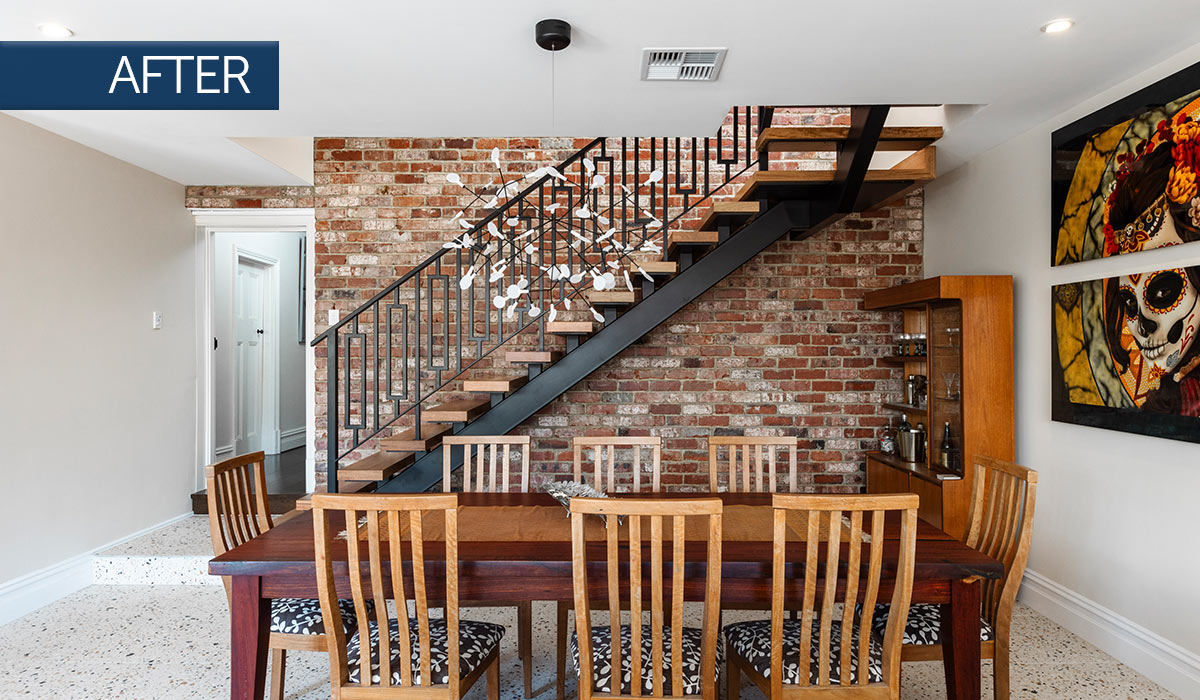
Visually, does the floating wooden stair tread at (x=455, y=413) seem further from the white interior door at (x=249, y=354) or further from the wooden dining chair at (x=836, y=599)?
the white interior door at (x=249, y=354)

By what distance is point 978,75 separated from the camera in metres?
2.95

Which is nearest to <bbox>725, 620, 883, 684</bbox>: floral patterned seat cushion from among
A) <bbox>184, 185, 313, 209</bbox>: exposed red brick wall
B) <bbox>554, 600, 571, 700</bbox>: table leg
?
<bbox>554, 600, 571, 700</bbox>: table leg

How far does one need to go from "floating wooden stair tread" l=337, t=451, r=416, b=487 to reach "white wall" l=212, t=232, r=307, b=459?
2106mm

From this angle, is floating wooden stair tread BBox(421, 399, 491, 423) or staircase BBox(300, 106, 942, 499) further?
floating wooden stair tread BBox(421, 399, 491, 423)

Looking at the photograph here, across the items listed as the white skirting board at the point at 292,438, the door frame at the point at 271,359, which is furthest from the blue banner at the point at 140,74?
the white skirting board at the point at 292,438

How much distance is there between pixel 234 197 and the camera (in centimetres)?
502

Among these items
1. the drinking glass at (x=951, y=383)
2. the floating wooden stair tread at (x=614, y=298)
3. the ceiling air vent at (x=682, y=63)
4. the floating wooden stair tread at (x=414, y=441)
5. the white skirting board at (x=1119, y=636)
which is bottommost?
the white skirting board at (x=1119, y=636)

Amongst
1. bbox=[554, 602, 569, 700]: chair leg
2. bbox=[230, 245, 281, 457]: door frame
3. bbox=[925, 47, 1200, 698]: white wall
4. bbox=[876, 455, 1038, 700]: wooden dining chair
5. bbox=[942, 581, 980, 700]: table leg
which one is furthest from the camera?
bbox=[230, 245, 281, 457]: door frame

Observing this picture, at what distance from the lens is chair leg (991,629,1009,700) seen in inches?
87.1

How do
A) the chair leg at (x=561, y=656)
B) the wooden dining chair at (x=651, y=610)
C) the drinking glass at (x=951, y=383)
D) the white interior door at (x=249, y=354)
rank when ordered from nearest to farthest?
the wooden dining chair at (x=651, y=610), the chair leg at (x=561, y=656), the drinking glass at (x=951, y=383), the white interior door at (x=249, y=354)

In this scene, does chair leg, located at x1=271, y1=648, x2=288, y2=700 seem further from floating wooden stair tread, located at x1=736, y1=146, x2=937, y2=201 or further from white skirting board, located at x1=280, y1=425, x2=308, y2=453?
white skirting board, located at x1=280, y1=425, x2=308, y2=453

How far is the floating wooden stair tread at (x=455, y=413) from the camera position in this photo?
12.9 ft

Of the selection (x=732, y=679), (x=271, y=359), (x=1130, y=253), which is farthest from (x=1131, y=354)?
(x=271, y=359)

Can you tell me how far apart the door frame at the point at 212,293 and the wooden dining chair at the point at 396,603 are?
3.30 metres
